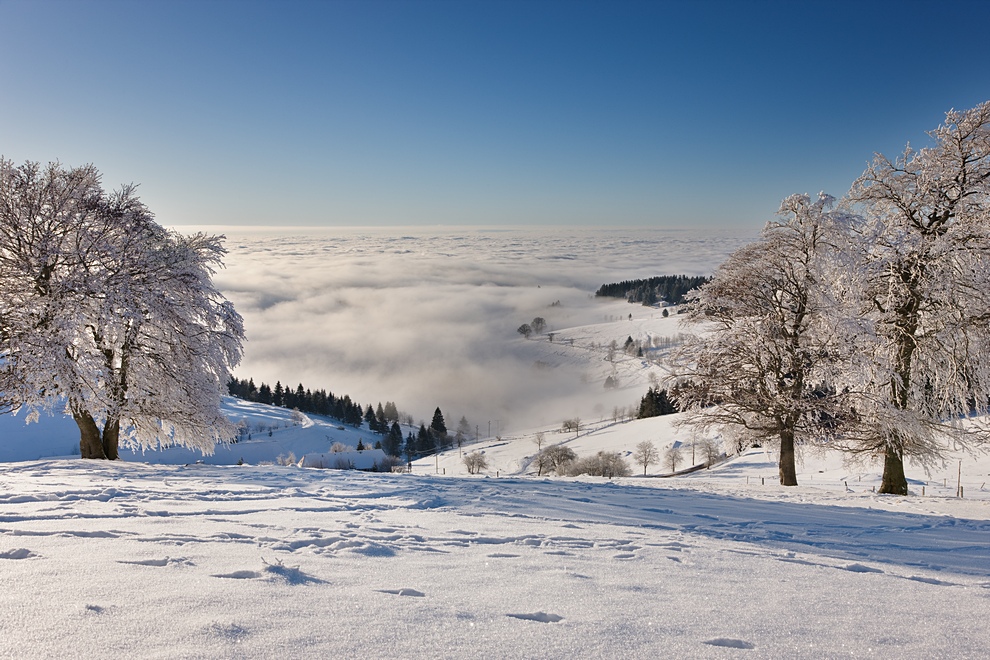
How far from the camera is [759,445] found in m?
17.5

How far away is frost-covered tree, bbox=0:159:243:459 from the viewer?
13086mm

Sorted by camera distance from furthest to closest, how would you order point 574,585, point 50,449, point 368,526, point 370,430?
point 370,430 → point 50,449 → point 368,526 → point 574,585

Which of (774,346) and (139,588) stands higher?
(774,346)

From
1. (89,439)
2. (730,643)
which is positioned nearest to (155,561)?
(730,643)

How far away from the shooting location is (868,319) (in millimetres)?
13734

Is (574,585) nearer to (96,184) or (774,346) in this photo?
(774,346)

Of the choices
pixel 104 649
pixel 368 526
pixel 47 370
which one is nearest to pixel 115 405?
pixel 47 370

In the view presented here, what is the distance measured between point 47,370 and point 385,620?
45.9ft

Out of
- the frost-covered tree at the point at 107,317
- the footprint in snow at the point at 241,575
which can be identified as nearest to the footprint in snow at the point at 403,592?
the footprint in snow at the point at 241,575

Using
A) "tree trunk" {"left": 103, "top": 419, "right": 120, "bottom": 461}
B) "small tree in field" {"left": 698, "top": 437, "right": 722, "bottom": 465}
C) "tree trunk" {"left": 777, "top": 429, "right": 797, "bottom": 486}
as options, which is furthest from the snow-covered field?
"small tree in field" {"left": 698, "top": 437, "right": 722, "bottom": 465}

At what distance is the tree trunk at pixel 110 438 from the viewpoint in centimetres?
1642

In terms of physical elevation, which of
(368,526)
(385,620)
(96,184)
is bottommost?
(368,526)

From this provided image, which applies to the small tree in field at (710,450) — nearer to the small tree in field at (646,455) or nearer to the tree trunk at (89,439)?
the small tree in field at (646,455)

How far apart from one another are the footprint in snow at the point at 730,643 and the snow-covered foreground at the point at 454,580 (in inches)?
0.5
